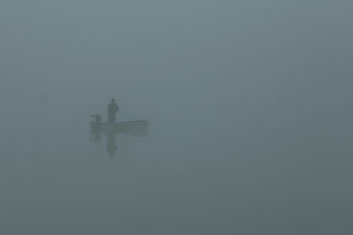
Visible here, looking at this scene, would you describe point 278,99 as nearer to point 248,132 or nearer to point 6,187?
point 248,132

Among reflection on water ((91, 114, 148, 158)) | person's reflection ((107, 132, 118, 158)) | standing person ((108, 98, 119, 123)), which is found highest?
standing person ((108, 98, 119, 123))

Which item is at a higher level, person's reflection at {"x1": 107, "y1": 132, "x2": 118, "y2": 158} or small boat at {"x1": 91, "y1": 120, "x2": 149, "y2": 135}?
small boat at {"x1": 91, "y1": 120, "x2": 149, "y2": 135}

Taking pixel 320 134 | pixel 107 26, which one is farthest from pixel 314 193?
pixel 107 26

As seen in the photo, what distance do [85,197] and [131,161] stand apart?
34 centimetres

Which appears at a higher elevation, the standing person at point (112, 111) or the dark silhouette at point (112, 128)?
the standing person at point (112, 111)

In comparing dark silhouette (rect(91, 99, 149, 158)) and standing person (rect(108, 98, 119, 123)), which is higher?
standing person (rect(108, 98, 119, 123))

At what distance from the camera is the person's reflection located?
3.36 m

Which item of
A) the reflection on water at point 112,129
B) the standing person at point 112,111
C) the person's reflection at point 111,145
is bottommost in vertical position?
the person's reflection at point 111,145

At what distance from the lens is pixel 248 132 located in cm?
347

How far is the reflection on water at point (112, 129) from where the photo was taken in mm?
3342

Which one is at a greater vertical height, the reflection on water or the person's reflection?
the reflection on water

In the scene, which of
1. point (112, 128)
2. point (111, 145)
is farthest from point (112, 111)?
point (111, 145)

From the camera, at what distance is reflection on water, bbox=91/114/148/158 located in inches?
132

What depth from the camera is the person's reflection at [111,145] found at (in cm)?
336
